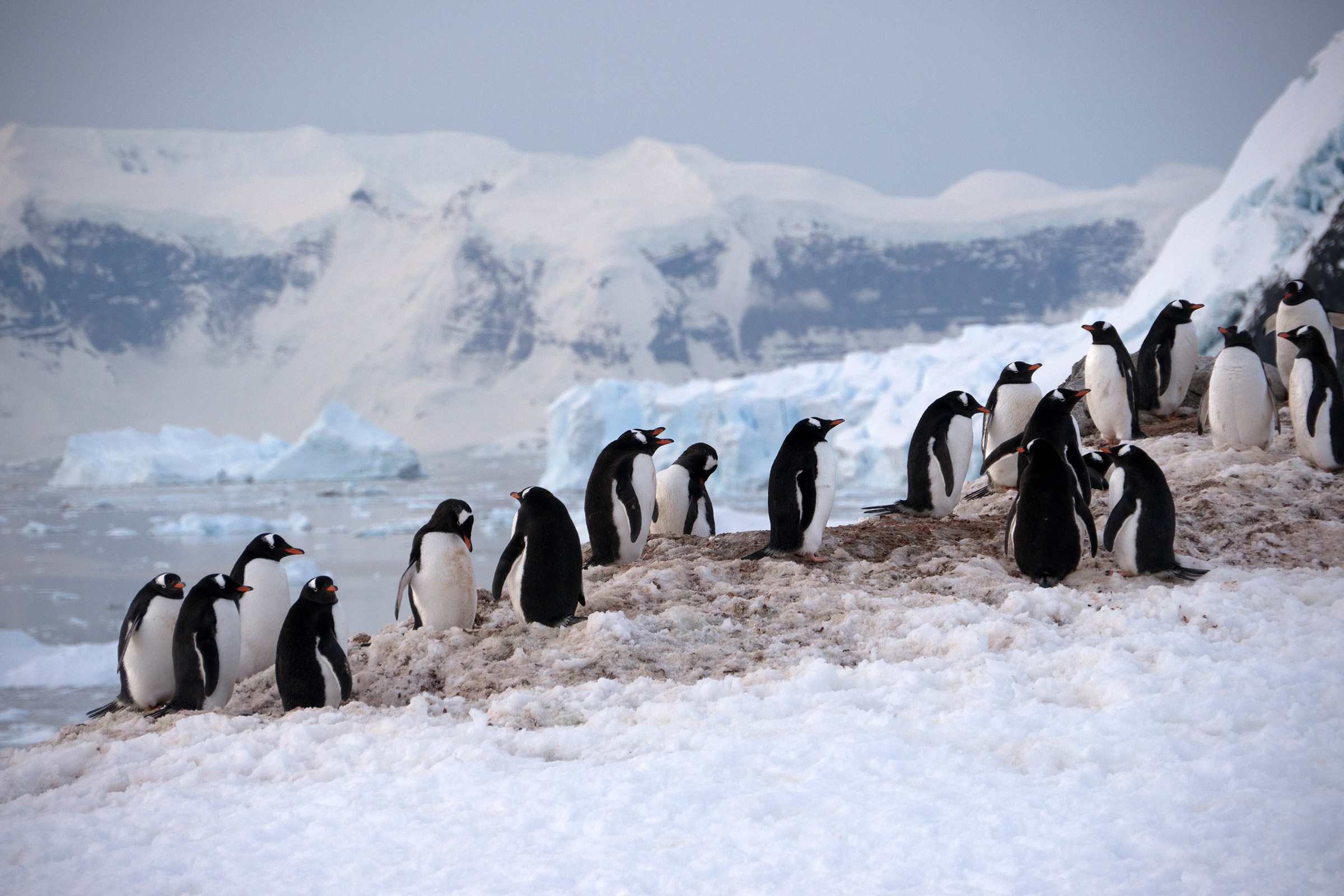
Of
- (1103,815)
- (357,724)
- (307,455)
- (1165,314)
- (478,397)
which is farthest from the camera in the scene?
(478,397)

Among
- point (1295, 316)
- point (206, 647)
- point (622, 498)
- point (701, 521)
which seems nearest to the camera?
point (206, 647)

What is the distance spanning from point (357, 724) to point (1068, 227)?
246ft

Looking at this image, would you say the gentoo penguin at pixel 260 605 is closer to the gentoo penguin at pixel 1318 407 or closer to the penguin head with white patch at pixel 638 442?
the penguin head with white patch at pixel 638 442

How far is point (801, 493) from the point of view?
4199 mm

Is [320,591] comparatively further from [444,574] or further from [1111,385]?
[1111,385]

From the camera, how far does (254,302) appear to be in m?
93.0

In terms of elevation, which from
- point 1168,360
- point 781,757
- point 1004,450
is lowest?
point 781,757

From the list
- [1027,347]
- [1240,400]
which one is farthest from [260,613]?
[1027,347]

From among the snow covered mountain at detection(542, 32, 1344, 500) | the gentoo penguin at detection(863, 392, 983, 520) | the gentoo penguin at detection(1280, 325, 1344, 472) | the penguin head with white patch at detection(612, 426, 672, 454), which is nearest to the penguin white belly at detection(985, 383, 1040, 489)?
the gentoo penguin at detection(863, 392, 983, 520)

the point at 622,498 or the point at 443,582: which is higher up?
the point at 622,498

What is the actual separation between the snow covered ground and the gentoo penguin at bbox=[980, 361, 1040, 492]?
1.59m

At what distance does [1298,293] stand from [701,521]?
3.73 metres

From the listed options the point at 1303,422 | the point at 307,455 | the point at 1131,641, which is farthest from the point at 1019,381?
the point at 307,455

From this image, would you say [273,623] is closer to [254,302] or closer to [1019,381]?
[1019,381]
